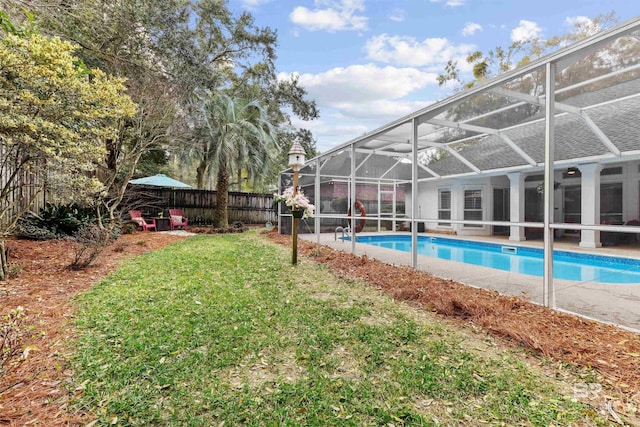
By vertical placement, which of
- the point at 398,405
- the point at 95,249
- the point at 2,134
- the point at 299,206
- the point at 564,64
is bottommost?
the point at 398,405

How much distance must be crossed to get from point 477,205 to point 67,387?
518 inches

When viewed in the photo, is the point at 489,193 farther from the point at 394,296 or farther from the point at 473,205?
the point at 394,296

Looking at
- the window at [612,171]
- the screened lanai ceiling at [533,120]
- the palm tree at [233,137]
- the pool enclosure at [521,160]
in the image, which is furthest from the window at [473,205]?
the palm tree at [233,137]

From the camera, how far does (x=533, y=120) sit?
582 centimetres

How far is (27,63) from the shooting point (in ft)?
11.0

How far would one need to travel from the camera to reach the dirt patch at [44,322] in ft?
5.90

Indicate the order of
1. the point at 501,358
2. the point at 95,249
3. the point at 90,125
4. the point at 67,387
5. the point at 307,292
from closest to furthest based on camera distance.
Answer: the point at 67,387 → the point at 501,358 → the point at 307,292 → the point at 95,249 → the point at 90,125

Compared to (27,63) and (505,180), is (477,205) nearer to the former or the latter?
(505,180)

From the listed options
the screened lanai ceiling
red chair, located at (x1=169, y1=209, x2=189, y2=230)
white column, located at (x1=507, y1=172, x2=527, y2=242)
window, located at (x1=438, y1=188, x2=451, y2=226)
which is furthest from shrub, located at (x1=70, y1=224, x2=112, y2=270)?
window, located at (x1=438, y1=188, x2=451, y2=226)

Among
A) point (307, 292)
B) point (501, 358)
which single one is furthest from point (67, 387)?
point (501, 358)

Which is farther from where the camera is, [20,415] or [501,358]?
[501,358]

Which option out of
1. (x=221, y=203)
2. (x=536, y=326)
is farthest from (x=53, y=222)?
(x=536, y=326)

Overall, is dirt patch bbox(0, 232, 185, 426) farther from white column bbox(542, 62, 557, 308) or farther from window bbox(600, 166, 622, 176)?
window bbox(600, 166, 622, 176)

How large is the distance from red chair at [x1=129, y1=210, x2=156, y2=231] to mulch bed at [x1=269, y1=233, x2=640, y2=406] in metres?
9.76
